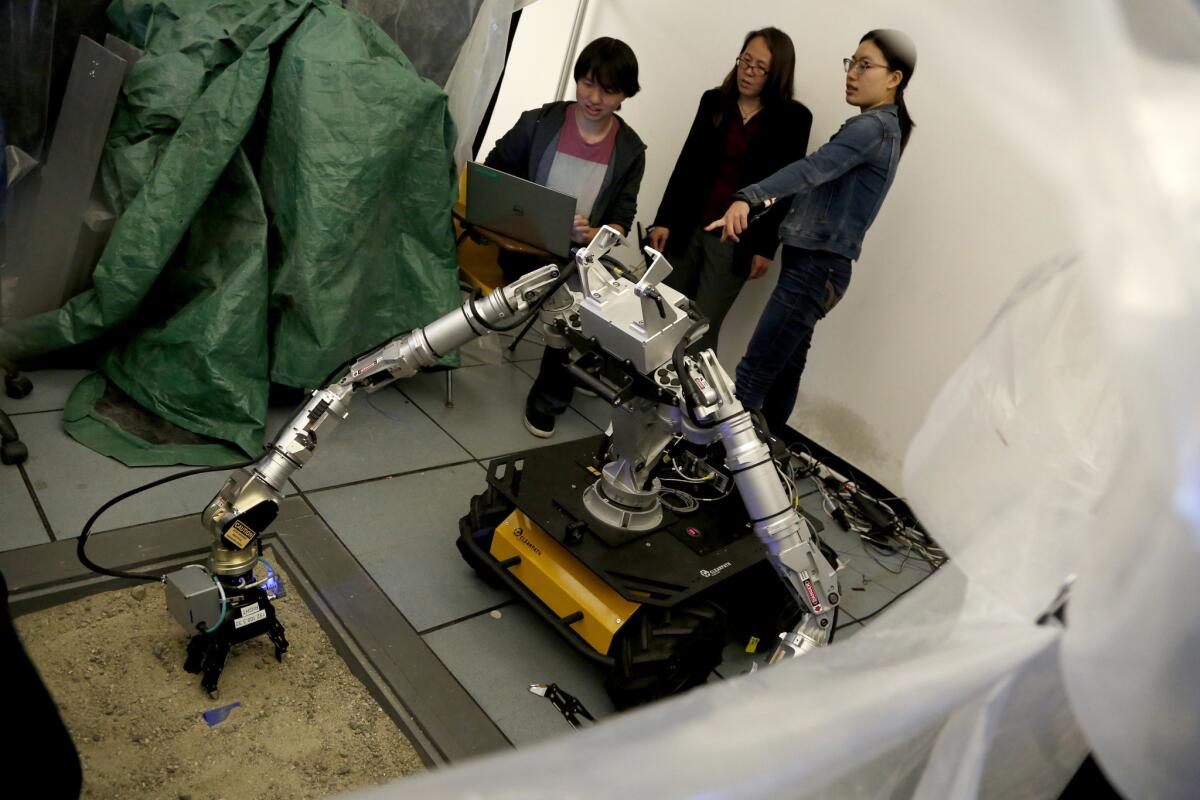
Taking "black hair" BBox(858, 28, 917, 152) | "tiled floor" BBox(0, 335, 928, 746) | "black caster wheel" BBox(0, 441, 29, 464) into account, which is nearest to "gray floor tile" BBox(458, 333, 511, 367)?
"tiled floor" BBox(0, 335, 928, 746)

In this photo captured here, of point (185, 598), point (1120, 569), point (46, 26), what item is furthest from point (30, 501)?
point (1120, 569)

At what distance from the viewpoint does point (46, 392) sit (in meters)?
2.45

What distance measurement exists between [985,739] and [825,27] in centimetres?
294

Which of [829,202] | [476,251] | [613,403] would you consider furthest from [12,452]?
[829,202]

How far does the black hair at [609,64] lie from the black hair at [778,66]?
0.48 m

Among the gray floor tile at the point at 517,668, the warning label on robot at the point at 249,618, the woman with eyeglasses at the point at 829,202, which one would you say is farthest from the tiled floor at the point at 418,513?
the woman with eyeglasses at the point at 829,202

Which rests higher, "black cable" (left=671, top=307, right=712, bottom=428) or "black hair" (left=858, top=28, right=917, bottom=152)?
"black hair" (left=858, top=28, right=917, bottom=152)

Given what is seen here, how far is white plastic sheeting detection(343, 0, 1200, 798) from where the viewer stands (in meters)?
0.52

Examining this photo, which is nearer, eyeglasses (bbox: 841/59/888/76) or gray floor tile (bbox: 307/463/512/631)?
gray floor tile (bbox: 307/463/512/631)

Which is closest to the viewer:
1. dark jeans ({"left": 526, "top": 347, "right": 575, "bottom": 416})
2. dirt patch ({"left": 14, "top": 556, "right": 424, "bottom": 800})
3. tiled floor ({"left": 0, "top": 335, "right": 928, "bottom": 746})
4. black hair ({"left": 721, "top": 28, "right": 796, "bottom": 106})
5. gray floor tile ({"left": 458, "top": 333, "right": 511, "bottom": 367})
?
dirt patch ({"left": 14, "top": 556, "right": 424, "bottom": 800})

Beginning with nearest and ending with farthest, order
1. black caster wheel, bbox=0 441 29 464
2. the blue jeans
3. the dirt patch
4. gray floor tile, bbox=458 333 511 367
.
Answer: the dirt patch → black caster wheel, bbox=0 441 29 464 → the blue jeans → gray floor tile, bbox=458 333 511 367

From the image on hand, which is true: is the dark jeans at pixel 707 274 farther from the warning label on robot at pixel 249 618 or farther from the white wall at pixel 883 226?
the warning label on robot at pixel 249 618

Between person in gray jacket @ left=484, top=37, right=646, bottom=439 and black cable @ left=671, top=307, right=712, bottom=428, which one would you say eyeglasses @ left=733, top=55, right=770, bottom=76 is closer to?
person in gray jacket @ left=484, top=37, right=646, bottom=439

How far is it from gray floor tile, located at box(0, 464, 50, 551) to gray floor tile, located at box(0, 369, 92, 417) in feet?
0.84
